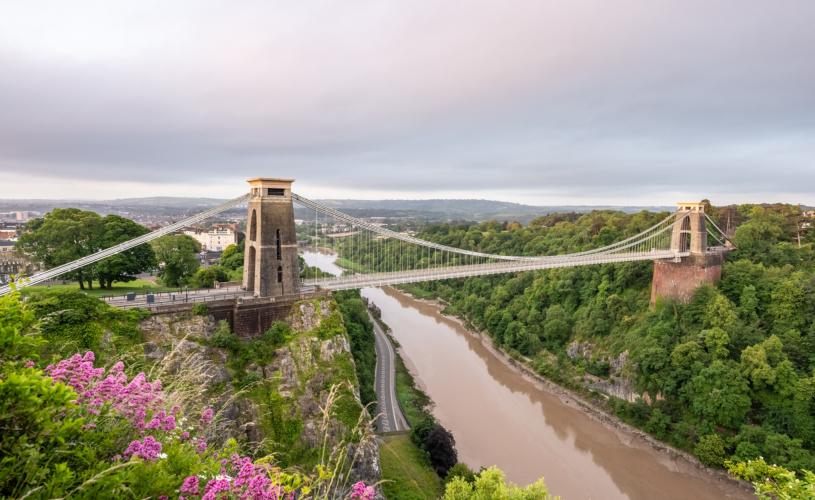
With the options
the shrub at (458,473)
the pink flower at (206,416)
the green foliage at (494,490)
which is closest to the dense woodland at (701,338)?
the shrub at (458,473)

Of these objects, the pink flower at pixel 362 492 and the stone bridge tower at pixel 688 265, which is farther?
the stone bridge tower at pixel 688 265

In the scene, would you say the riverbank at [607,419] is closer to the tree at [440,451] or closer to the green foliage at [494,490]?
the tree at [440,451]

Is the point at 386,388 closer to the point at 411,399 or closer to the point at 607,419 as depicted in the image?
the point at 411,399

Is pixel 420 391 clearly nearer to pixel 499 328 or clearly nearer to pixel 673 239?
pixel 499 328

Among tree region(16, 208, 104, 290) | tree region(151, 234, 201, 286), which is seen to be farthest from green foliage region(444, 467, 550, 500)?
tree region(151, 234, 201, 286)

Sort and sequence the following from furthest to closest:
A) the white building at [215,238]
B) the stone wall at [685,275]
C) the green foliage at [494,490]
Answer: the white building at [215,238], the stone wall at [685,275], the green foliage at [494,490]

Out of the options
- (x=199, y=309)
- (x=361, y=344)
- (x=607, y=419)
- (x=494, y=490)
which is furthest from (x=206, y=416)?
(x=607, y=419)

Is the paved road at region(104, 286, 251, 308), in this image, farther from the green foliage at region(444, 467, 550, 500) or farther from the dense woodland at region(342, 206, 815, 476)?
the dense woodland at region(342, 206, 815, 476)
